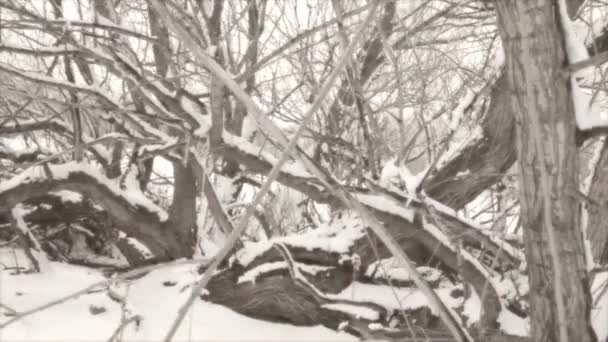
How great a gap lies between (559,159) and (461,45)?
419 centimetres

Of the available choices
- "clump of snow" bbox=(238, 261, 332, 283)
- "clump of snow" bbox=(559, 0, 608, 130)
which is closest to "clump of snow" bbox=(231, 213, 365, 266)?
"clump of snow" bbox=(238, 261, 332, 283)

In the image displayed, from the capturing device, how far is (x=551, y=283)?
1198mm

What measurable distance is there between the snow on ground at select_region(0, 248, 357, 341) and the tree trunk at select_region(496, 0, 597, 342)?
174 centimetres

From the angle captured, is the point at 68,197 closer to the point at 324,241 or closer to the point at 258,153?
the point at 258,153

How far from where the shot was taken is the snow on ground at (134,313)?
268cm

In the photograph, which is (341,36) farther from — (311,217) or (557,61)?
(311,217)

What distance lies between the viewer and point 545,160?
111cm

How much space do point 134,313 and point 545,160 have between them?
2.26 metres

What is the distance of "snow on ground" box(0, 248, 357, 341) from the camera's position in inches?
105

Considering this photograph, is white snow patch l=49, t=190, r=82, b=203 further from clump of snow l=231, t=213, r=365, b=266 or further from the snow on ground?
clump of snow l=231, t=213, r=365, b=266

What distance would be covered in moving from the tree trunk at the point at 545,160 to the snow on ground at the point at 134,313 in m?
1.74

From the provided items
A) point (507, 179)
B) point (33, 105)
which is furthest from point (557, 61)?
point (33, 105)

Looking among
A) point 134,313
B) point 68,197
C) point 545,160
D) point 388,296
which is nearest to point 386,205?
point 388,296

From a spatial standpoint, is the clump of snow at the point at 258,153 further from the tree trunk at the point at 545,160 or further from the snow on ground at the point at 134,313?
the tree trunk at the point at 545,160
